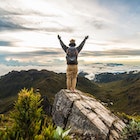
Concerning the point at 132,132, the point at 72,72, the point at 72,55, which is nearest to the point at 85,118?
the point at 132,132

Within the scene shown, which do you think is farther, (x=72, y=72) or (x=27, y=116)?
(x=72, y=72)

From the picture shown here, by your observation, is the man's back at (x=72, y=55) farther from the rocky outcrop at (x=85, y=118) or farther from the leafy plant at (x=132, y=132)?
the leafy plant at (x=132, y=132)

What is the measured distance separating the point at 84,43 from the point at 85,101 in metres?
4.75

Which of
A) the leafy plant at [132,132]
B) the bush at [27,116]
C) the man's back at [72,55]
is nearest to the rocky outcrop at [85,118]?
the leafy plant at [132,132]

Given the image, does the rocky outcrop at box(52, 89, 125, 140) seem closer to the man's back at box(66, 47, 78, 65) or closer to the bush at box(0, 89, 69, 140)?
the man's back at box(66, 47, 78, 65)

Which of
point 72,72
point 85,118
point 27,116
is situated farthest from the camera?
point 72,72

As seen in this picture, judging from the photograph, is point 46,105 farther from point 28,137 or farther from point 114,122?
point 28,137

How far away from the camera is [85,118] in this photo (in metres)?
20.2

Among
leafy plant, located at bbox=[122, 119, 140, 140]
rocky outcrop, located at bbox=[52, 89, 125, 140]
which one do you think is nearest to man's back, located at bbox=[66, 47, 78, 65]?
rocky outcrop, located at bbox=[52, 89, 125, 140]

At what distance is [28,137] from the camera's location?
6570 millimetres

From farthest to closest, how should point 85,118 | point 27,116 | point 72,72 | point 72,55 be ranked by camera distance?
point 72,72, point 72,55, point 85,118, point 27,116

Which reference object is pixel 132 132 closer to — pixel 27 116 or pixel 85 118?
pixel 85 118

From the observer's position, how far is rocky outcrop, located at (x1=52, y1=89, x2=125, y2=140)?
19.3 m

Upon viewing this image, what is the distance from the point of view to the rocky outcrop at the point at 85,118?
63.3ft
